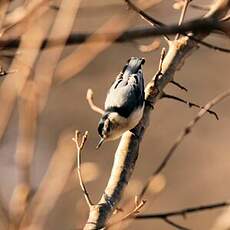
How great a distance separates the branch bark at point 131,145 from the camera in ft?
5.26

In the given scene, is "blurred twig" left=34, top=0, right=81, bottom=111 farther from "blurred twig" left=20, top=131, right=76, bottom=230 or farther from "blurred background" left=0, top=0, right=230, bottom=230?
"blurred background" left=0, top=0, right=230, bottom=230

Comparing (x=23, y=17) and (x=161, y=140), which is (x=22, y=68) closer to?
(x=23, y=17)

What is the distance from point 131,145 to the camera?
1.87 meters

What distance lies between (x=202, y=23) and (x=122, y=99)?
1.73 meters

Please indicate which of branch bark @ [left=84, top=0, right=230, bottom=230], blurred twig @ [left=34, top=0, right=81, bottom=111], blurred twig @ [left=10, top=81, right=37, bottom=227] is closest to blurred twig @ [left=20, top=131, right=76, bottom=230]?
blurred twig @ [left=10, top=81, right=37, bottom=227]

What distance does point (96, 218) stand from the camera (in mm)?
1585

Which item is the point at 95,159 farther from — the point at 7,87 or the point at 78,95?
the point at 7,87

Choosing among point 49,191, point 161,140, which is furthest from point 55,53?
point 161,140

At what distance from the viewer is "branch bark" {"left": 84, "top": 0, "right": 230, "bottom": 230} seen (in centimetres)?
160

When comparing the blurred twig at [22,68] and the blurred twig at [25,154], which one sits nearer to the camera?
the blurred twig at [25,154]

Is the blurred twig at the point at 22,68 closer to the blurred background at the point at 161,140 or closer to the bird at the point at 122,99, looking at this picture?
the bird at the point at 122,99

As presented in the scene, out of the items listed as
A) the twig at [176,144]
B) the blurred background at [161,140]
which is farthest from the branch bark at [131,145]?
the blurred background at [161,140]

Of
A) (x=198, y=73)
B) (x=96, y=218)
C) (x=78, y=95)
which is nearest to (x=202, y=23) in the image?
(x=96, y=218)

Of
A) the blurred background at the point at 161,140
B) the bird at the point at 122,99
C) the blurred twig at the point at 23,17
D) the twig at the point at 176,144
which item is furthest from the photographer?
the blurred background at the point at 161,140
